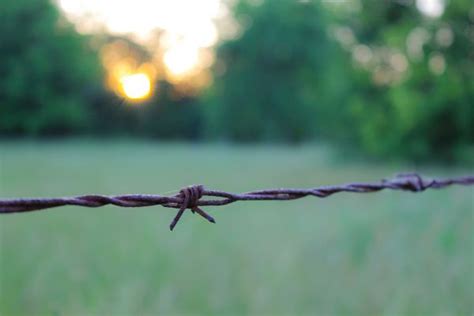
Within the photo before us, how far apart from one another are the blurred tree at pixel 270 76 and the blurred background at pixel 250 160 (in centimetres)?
9

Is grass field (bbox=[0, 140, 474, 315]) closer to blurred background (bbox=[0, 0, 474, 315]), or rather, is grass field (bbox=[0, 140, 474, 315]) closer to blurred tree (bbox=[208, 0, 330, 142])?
blurred background (bbox=[0, 0, 474, 315])

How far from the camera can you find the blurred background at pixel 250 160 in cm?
249

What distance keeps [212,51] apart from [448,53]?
22.0 m

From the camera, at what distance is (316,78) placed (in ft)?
102

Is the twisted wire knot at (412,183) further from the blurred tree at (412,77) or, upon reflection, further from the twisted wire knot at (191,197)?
the blurred tree at (412,77)

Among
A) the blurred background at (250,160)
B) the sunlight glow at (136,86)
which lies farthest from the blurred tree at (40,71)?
the sunlight glow at (136,86)

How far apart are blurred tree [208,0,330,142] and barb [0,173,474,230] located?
93.5 ft

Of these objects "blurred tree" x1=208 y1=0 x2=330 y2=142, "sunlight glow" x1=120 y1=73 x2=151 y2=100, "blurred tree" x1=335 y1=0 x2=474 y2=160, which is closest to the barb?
"sunlight glow" x1=120 y1=73 x2=151 y2=100

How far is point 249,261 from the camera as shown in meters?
3.24

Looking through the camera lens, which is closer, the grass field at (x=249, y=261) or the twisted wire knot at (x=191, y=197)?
the twisted wire knot at (x=191, y=197)

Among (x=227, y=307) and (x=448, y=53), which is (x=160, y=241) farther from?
(x=448, y=53)

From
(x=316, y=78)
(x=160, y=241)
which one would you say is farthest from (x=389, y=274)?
(x=316, y=78)

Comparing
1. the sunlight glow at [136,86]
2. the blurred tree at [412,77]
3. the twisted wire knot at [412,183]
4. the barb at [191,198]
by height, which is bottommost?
the barb at [191,198]

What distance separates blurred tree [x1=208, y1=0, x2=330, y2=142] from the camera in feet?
98.8
